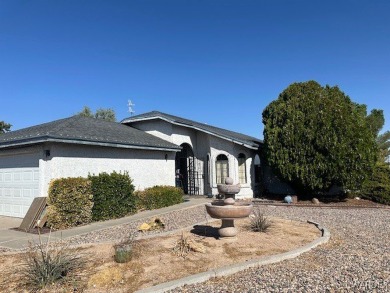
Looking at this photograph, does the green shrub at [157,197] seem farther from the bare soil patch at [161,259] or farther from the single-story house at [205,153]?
the bare soil patch at [161,259]

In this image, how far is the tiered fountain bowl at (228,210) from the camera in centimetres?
690

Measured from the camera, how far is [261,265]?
565 centimetres

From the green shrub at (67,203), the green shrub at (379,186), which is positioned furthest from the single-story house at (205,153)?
the green shrub at (67,203)

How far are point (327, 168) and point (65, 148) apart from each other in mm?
11541

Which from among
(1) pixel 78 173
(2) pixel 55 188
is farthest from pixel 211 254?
(1) pixel 78 173

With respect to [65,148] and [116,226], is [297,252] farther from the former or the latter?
[65,148]

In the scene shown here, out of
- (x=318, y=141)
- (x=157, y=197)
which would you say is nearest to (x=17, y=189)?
(x=157, y=197)

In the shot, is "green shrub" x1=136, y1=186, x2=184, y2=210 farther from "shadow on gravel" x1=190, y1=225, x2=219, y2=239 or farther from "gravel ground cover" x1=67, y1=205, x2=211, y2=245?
"shadow on gravel" x1=190, y1=225, x2=219, y2=239

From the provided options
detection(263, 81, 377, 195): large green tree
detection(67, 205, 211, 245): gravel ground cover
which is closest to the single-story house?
detection(263, 81, 377, 195): large green tree

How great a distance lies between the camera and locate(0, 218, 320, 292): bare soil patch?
4.85 metres

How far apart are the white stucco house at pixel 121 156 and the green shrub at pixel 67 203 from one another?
0.95 metres

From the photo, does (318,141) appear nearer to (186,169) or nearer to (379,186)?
(379,186)

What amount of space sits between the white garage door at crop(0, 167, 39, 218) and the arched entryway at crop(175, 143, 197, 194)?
31.5ft

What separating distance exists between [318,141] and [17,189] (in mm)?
13183
